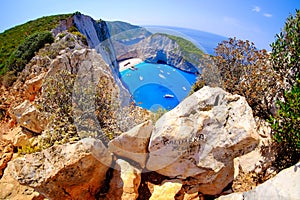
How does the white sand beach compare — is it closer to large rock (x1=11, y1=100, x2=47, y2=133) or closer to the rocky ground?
large rock (x1=11, y1=100, x2=47, y2=133)

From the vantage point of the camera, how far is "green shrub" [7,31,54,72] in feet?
50.8

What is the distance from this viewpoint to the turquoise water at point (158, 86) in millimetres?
7164

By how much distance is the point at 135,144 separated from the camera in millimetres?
5238

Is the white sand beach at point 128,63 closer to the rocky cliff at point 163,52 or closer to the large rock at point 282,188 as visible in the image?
the rocky cliff at point 163,52

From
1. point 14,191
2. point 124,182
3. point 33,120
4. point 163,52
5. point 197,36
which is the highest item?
point 197,36

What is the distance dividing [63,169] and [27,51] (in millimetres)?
14437

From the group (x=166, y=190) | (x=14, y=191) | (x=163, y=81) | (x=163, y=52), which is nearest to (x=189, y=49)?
(x=163, y=52)

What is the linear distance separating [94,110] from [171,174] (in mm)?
2775

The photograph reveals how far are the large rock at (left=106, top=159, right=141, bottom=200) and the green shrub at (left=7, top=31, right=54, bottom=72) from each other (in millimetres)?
13089

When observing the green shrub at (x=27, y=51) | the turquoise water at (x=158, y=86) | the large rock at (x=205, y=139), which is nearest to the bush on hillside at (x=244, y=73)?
the turquoise water at (x=158, y=86)

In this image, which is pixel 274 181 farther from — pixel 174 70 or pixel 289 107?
pixel 174 70

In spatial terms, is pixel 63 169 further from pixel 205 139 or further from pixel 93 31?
pixel 93 31

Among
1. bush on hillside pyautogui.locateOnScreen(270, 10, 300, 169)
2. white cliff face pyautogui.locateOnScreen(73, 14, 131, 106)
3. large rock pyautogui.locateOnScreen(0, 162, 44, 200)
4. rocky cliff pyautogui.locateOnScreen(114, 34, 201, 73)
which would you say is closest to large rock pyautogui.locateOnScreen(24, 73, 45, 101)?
white cliff face pyautogui.locateOnScreen(73, 14, 131, 106)

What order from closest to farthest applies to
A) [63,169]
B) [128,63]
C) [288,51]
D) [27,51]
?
[63,169]
[288,51]
[128,63]
[27,51]
